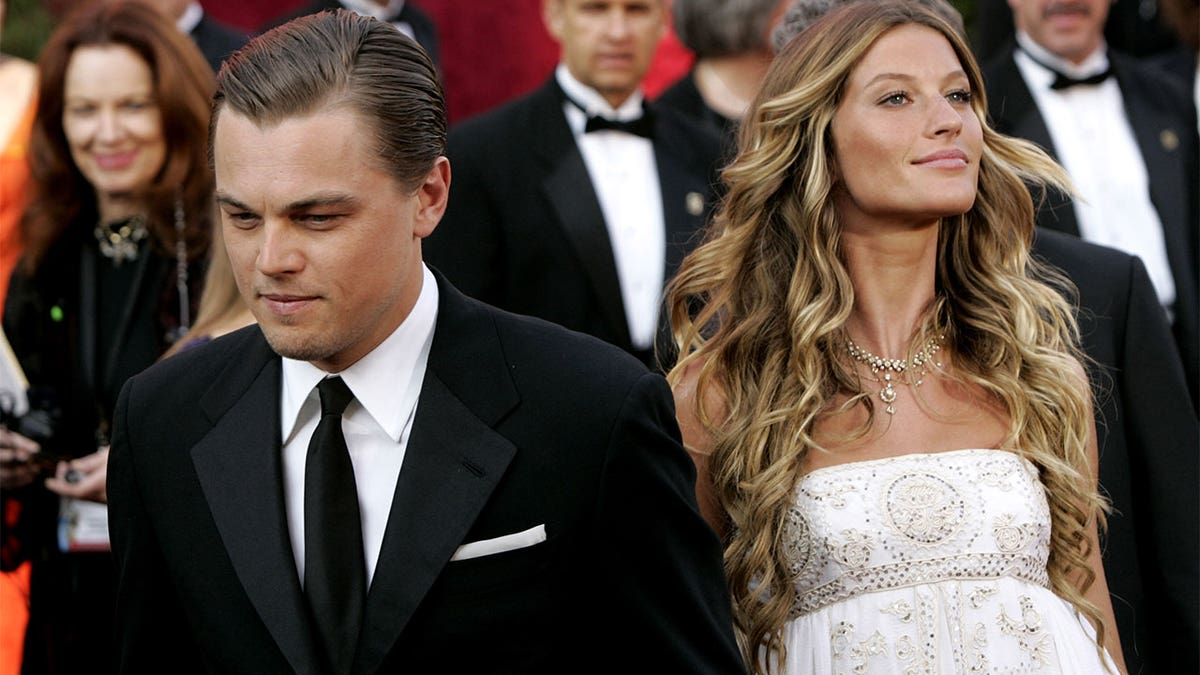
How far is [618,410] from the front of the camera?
2701 millimetres

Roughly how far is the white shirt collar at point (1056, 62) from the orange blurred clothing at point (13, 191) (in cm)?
332

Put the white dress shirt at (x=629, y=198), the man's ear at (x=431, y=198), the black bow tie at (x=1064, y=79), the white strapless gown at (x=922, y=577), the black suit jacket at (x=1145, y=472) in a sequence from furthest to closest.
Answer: the black bow tie at (x=1064, y=79)
the white dress shirt at (x=629, y=198)
the black suit jacket at (x=1145, y=472)
the white strapless gown at (x=922, y=577)
the man's ear at (x=431, y=198)

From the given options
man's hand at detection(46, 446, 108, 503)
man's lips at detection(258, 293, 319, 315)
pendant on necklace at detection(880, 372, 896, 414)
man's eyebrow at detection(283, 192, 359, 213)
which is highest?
man's eyebrow at detection(283, 192, 359, 213)

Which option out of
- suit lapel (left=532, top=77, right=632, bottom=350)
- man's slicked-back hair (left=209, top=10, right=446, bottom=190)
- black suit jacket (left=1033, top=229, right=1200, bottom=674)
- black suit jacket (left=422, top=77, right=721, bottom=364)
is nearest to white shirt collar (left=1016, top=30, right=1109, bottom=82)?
black suit jacket (left=422, top=77, right=721, bottom=364)

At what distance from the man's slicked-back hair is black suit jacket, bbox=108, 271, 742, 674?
28 cm

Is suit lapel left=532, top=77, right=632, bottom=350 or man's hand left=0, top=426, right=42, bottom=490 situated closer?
man's hand left=0, top=426, right=42, bottom=490

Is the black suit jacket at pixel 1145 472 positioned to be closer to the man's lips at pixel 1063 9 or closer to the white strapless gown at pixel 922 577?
the white strapless gown at pixel 922 577

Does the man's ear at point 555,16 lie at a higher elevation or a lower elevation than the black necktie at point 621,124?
higher

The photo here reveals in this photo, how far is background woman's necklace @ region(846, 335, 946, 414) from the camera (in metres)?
3.50

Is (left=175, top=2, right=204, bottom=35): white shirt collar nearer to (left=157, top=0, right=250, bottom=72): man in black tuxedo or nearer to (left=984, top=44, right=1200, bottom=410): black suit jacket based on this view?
(left=157, top=0, right=250, bottom=72): man in black tuxedo

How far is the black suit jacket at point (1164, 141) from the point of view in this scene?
5.82 m

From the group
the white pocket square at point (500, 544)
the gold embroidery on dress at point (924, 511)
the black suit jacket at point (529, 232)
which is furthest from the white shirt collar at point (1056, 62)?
the white pocket square at point (500, 544)

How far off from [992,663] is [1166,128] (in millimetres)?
3377

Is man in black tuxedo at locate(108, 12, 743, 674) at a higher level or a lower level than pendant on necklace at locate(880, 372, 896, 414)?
higher
